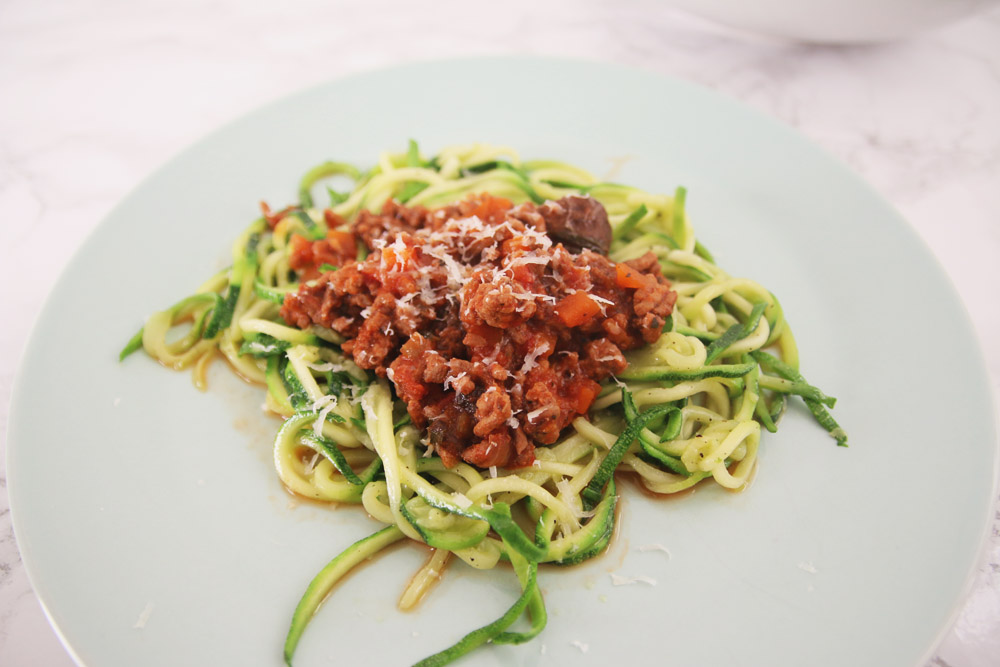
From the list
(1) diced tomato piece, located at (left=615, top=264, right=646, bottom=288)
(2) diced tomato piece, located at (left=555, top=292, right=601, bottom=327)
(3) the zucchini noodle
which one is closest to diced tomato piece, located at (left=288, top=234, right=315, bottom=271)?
(3) the zucchini noodle

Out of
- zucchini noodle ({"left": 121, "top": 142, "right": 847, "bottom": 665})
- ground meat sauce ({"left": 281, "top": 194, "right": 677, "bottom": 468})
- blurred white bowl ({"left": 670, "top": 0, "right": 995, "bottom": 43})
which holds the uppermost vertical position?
blurred white bowl ({"left": 670, "top": 0, "right": 995, "bottom": 43})

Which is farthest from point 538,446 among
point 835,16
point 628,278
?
point 835,16

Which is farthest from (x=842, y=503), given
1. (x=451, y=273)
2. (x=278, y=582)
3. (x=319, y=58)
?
(x=319, y=58)

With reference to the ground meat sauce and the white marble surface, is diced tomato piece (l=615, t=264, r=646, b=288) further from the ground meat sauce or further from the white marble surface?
the white marble surface

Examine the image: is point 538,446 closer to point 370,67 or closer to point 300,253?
point 300,253

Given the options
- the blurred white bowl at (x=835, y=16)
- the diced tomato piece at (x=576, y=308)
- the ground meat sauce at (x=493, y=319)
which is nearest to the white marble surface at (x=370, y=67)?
the blurred white bowl at (x=835, y=16)
